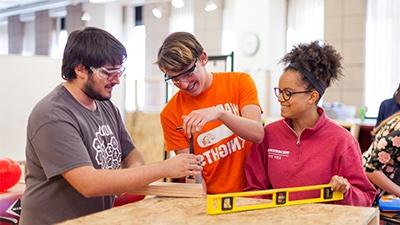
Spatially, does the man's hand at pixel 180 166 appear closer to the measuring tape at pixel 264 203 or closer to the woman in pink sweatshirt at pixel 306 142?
the measuring tape at pixel 264 203

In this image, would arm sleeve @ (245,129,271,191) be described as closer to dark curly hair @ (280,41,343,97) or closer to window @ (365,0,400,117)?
dark curly hair @ (280,41,343,97)

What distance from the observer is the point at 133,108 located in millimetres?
5797

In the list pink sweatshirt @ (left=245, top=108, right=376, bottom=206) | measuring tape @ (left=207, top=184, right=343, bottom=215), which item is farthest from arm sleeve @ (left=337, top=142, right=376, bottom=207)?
measuring tape @ (left=207, top=184, right=343, bottom=215)

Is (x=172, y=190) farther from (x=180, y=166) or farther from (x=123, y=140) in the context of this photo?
(x=123, y=140)

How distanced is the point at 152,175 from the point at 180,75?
0.42 meters

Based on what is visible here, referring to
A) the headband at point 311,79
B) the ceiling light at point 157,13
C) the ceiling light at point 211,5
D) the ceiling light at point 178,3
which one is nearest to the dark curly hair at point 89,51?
the headband at point 311,79

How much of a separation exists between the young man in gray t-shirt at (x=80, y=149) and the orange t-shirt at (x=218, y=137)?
0.29 meters

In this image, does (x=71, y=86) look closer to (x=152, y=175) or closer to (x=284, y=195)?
(x=152, y=175)

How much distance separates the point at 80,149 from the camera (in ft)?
4.71

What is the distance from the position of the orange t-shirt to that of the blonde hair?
21 cm

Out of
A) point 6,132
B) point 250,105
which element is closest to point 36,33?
point 6,132

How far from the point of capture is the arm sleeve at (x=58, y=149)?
141 centimetres

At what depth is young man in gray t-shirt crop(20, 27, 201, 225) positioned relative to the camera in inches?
55.7

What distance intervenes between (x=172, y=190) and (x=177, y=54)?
466mm
